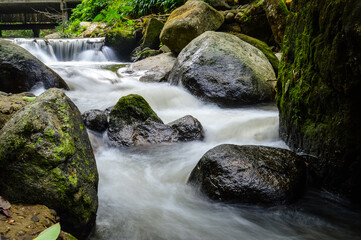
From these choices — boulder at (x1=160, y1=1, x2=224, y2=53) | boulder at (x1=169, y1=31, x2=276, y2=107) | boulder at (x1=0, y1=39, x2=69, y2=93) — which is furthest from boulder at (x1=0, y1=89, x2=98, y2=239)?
boulder at (x1=160, y1=1, x2=224, y2=53)

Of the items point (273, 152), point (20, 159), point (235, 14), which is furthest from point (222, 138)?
point (235, 14)

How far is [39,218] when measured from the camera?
1.96m

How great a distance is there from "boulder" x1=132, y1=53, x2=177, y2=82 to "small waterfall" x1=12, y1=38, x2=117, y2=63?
3.31 m

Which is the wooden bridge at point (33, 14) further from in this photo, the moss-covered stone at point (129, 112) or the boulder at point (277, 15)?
the moss-covered stone at point (129, 112)

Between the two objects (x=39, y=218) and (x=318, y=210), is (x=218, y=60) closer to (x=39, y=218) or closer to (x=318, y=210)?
→ (x=318, y=210)

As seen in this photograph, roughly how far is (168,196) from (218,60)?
13.9 ft

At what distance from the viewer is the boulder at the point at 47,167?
82.9 inches

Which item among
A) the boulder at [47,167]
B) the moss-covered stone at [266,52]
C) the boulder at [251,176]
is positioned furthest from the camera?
the moss-covered stone at [266,52]

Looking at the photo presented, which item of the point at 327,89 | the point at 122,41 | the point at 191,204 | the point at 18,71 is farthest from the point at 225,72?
the point at 122,41

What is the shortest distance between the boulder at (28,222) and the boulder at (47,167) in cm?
7

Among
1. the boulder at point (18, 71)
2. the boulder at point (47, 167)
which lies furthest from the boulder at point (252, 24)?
the boulder at point (47, 167)

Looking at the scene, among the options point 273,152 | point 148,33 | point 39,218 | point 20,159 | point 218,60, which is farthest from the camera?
point 148,33

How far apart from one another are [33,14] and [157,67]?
18143 mm

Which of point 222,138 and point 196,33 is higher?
point 196,33
